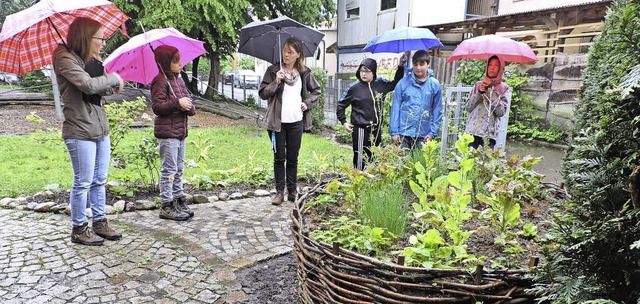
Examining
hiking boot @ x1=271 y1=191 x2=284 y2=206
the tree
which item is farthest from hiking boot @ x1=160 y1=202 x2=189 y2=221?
the tree

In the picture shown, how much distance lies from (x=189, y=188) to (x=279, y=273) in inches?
101

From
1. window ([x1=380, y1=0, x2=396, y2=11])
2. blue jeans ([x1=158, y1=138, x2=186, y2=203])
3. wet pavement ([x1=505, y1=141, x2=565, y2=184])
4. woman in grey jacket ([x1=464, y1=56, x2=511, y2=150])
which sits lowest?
wet pavement ([x1=505, y1=141, x2=565, y2=184])

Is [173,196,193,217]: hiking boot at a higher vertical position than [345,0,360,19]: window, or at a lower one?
lower

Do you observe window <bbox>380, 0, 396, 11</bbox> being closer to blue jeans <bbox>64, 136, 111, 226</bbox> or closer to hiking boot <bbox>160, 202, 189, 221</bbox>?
hiking boot <bbox>160, 202, 189, 221</bbox>

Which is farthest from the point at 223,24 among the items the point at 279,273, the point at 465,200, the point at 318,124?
the point at 465,200

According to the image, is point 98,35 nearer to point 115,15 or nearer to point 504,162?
point 115,15

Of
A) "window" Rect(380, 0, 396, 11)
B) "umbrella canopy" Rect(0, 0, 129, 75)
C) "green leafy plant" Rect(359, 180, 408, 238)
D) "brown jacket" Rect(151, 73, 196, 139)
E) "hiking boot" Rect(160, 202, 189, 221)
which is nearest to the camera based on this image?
"green leafy plant" Rect(359, 180, 408, 238)

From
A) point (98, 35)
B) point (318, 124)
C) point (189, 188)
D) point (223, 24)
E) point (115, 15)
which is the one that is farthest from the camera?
point (223, 24)

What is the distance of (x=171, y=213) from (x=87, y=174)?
1.00 m

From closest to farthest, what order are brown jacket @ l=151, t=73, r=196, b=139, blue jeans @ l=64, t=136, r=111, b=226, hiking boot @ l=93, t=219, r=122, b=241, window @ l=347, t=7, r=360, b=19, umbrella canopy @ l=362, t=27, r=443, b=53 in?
blue jeans @ l=64, t=136, r=111, b=226, hiking boot @ l=93, t=219, r=122, b=241, brown jacket @ l=151, t=73, r=196, b=139, umbrella canopy @ l=362, t=27, r=443, b=53, window @ l=347, t=7, r=360, b=19

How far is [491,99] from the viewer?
441 cm

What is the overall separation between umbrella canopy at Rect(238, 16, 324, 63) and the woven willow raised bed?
3315 millimetres

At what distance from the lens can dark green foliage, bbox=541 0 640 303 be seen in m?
1.04

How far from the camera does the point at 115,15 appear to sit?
3.82 meters
